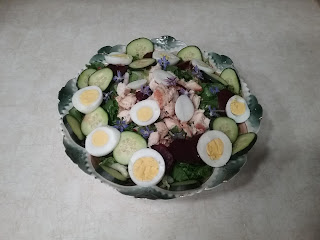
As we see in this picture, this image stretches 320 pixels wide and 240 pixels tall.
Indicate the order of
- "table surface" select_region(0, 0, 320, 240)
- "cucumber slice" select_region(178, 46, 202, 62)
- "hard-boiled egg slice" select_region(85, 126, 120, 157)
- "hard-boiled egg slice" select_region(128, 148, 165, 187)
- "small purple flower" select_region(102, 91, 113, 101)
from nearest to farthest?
"hard-boiled egg slice" select_region(128, 148, 165, 187) < "hard-boiled egg slice" select_region(85, 126, 120, 157) < "table surface" select_region(0, 0, 320, 240) < "small purple flower" select_region(102, 91, 113, 101) < "cucumber slice" select_region(178, 46, 202, 62)

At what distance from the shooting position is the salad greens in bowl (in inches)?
64.1

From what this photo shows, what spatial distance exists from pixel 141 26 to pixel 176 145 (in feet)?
5.88

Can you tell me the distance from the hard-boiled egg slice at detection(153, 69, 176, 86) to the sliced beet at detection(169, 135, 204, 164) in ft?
1.34

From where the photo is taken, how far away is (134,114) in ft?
5.85

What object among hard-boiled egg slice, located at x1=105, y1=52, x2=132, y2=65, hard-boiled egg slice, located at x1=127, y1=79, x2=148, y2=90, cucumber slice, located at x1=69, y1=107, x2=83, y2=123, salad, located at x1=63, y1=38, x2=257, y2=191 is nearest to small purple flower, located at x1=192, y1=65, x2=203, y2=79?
salad, located at x1=63, y1=38, x2=257, y2=191

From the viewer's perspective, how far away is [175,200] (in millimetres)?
1877

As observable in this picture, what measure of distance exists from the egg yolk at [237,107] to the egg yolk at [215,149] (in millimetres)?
279

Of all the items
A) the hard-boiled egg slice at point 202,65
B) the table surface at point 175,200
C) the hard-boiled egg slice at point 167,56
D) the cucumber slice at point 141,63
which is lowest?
the table surface at point 175,200

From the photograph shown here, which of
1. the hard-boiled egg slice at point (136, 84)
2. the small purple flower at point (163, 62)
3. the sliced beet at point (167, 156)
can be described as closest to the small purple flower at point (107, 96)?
the hard-boiled egg slice at point (136, 84)

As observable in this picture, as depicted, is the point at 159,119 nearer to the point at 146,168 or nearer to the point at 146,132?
the point at 146,132

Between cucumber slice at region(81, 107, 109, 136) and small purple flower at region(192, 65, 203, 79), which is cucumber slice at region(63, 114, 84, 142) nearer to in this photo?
cucumber slice at region(81, 107, 109, 136)

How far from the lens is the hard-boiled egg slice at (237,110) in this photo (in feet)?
6.07

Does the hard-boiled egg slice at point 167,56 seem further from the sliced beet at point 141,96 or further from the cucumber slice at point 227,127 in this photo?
the cucumber slice at point 227,127

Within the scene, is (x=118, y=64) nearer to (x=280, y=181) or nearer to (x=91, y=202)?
(x=91, y=202)
